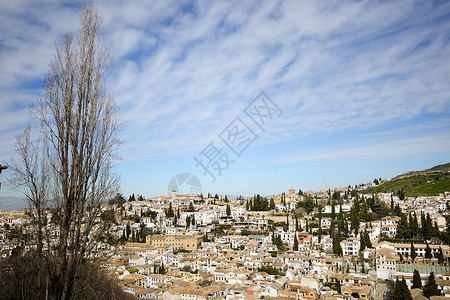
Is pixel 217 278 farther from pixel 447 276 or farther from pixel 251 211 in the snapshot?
pixel 251 211

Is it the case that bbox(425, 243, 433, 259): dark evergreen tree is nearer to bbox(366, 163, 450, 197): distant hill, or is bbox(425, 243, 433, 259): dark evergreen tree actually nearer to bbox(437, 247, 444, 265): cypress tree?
bbox(437, 247, 444, 265): cypress tree

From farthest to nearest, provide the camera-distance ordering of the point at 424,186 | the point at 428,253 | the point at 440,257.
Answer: the point at 424,186 < the point at 428,253 < the point at 440,257

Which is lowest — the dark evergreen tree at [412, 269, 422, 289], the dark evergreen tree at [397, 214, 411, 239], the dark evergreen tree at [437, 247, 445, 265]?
the dark evergreen tree at [412, 269, 422, 289]

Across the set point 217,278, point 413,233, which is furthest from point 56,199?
point 413,233

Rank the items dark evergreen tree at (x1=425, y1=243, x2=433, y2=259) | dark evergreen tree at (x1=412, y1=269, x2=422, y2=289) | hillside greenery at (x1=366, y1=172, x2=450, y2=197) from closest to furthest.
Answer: dark evergreen tree at (x1=412, y1=269, x2=422, y2=289), dark evergreen tree at (x1=425, y1=243, x2=433, y2=259), hillside greenery at (x1=366, y1=172, x2=450, y2=197)

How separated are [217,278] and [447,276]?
533 inches

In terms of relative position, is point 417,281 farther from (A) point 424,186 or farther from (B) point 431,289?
(A) point 424,186

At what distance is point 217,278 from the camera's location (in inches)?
789

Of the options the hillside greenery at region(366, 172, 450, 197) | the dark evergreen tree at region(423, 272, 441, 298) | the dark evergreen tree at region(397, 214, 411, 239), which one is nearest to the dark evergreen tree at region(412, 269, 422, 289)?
the dark evergreen tree at region(423, 272, 441, 298)

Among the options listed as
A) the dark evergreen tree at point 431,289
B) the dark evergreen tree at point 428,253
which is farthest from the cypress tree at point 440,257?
the dark evergreen tree at point 431,289

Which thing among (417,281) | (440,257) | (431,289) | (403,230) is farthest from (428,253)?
(431,289)

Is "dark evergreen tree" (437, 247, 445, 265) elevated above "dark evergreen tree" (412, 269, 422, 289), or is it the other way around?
"dark evergreen tree" (437, 247, 445, 265)

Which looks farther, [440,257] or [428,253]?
[428,253]

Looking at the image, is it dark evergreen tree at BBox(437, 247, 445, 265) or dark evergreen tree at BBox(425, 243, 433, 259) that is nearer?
dark evergreen tree at BBox(437, 247, 445, 265)
